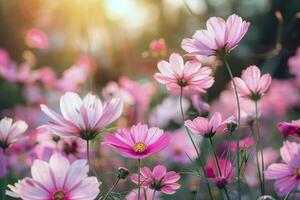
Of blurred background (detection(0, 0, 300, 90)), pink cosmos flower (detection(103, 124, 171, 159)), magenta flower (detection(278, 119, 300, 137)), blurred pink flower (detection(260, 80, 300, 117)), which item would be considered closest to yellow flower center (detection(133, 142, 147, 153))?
pink cosmos flower (detection(103, 124, 171, 159))

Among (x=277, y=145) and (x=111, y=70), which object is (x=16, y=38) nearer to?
(x=111, y=70)

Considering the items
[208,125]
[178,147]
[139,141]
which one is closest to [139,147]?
[139,141]

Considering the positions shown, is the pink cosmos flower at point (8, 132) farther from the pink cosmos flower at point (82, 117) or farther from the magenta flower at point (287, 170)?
the magenta flower at point (287, 170)

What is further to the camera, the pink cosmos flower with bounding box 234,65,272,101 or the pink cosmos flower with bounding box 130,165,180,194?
the pink cosmos flower with bounding box 234,65,272,101

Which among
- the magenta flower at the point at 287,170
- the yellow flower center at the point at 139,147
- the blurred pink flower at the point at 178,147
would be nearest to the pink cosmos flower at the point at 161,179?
the yellow flower center at the point at 139,147

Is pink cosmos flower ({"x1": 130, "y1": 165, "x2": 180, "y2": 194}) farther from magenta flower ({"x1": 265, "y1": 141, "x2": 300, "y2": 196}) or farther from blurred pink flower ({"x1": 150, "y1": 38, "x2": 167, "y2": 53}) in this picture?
blurred pink flower ({"x1": 150, "y1": 38, "x2": 167, "y2": 53})
